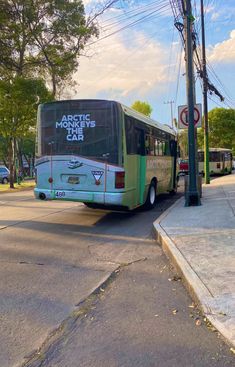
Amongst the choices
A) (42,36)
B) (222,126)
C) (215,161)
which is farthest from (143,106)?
(42,36)

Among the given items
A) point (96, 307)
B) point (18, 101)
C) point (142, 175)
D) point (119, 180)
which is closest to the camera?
point (96, 307)

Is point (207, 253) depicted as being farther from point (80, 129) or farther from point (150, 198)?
point (150, 198)

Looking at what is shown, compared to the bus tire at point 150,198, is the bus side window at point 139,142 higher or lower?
higher

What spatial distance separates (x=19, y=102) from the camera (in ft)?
76.8

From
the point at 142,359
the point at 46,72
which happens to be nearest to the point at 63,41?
the point at 46,72

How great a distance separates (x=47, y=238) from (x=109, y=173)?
2.38m

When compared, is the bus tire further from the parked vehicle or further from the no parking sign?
the parked vehicle

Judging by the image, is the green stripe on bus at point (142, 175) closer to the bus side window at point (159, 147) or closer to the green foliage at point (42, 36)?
the bus side window at point (159, 147)

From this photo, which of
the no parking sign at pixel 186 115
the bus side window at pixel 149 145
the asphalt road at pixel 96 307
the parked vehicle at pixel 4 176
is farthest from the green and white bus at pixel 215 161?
the asphalt road at pixel 96 307

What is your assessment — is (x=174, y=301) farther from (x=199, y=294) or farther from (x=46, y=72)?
(x=46, y=72)

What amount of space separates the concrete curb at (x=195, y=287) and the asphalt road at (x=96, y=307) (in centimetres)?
9

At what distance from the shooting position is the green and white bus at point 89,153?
9.99 metres

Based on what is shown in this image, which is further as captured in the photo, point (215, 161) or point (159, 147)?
point (215, 161)

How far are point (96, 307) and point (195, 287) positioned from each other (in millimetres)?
1226
